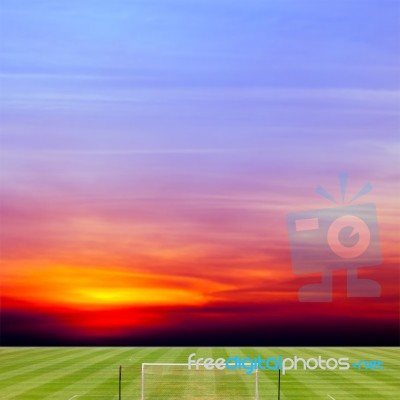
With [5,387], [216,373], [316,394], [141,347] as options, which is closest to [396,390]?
[316,394]

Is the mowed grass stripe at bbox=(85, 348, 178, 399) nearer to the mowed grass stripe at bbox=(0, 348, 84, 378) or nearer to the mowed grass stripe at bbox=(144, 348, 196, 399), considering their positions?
the mowed grass stripe at bbox=(144, 348, 196, 399)

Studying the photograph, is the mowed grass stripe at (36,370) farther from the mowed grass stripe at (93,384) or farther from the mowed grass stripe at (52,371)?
the mowed grass stripe at (93,384)

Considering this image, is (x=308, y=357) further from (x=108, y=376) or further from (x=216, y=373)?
(x=108, y=376)

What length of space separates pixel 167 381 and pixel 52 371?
10278mm

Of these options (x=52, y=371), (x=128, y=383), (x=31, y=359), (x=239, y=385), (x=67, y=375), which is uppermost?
(x=31, y=359)

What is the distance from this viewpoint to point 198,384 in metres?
38.4

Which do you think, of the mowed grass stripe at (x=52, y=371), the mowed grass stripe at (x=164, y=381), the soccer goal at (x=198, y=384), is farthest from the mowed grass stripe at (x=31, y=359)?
the soccer goal at (x=198, y=384)

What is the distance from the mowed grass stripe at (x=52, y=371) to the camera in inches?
1538

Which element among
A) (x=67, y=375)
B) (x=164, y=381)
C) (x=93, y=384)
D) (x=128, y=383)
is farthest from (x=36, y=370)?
(x=164, y=381)

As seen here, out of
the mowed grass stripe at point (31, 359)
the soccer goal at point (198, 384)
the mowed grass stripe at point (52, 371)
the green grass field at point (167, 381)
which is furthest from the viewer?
the mowed grass stripe at point (31, 359)

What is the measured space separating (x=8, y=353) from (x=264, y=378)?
102ft

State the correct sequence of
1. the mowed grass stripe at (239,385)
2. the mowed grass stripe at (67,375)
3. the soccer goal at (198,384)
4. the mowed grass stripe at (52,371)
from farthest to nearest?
the mowed grass stripe at (52,371) < the mowed grass stripe at (67,375) < the mowed grass stripe at (239,385) < the soccer goal at (198,384)

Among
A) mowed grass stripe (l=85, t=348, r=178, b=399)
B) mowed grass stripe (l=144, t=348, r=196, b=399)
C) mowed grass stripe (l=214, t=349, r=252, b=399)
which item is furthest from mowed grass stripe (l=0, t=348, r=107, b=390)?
mowed grass stripe (l=214, t=349, r=252, b=399)

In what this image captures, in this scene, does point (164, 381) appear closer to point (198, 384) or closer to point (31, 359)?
point (198, 384)
